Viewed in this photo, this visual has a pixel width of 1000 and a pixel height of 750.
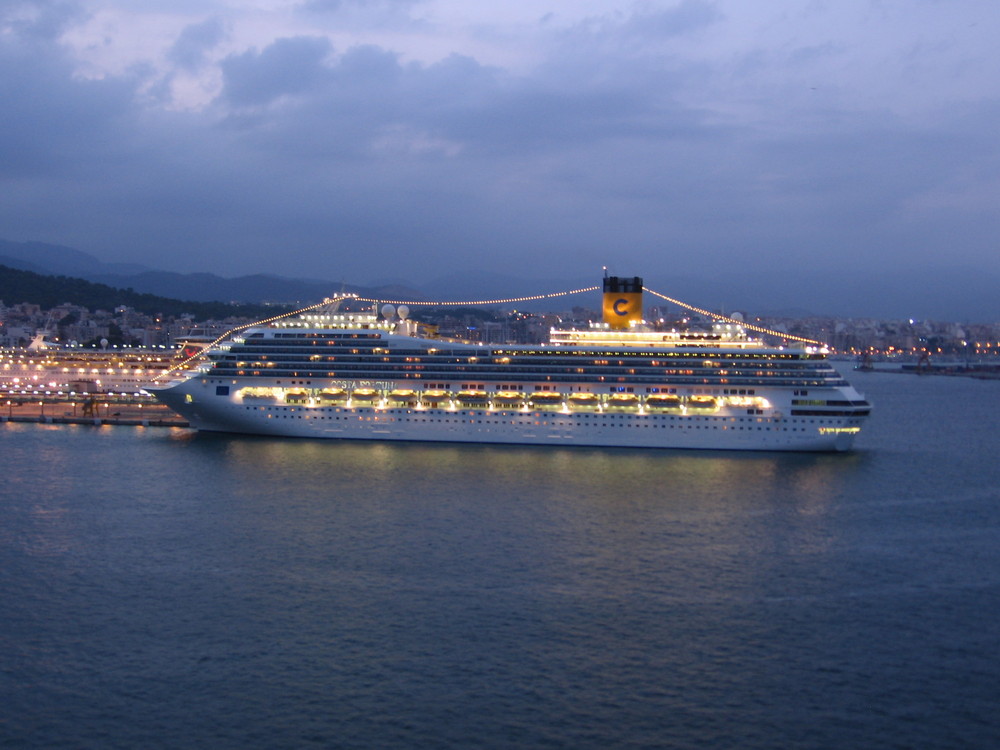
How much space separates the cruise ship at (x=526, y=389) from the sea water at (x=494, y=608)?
152 inches

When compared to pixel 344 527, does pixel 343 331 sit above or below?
above

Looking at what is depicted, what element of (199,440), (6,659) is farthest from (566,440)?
(6,659)

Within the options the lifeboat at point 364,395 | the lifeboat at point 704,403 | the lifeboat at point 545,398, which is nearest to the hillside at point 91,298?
the lifeboat at point 364,395

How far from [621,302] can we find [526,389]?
5.49 meters

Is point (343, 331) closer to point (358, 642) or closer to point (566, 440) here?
point (566, 440)

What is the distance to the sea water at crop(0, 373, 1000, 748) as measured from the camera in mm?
11266

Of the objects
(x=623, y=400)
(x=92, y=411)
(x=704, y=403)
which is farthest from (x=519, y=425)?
(x=92, y=411)

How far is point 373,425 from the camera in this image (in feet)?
97.8

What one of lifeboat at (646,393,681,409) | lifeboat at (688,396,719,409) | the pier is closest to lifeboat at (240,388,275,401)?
the pier

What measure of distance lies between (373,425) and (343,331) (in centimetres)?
331

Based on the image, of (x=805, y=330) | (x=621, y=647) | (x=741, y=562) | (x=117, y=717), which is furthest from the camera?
(x=805, y=330)

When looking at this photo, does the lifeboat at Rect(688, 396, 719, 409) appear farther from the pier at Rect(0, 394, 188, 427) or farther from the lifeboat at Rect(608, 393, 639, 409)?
the pier at Rect(0, 394, 188, 427)

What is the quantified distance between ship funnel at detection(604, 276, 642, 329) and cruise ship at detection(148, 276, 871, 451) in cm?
151

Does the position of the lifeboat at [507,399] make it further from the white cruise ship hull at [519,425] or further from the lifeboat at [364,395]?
the lifeboat at [364,395]
